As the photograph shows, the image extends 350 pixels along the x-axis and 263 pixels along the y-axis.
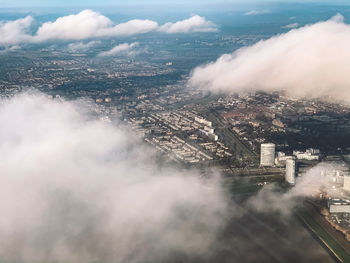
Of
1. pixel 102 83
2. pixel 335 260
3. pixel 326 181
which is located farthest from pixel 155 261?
pixel 102 83

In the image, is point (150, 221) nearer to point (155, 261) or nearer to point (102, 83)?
point (155, 261)

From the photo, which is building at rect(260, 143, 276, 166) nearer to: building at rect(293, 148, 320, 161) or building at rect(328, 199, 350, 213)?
building at rect(293, 148, 320, 161)

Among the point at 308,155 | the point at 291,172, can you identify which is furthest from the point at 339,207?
the point at 308,155

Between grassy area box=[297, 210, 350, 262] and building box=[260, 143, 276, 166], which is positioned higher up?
building box=[260, 143, 276, 166]

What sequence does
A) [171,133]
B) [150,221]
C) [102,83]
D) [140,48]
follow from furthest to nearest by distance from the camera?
[140,48]
[102,83]
[171,133]
[150,221]

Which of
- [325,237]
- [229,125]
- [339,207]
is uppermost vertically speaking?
[229,125]

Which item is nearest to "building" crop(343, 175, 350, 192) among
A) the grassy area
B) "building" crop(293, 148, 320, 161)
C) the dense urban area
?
the dense urban area

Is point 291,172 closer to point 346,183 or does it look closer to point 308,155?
point 346,183

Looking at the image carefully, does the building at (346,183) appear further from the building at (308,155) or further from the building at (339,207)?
the building at (308,155)

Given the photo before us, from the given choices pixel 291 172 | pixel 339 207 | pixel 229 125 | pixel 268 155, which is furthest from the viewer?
pixel 229 125
